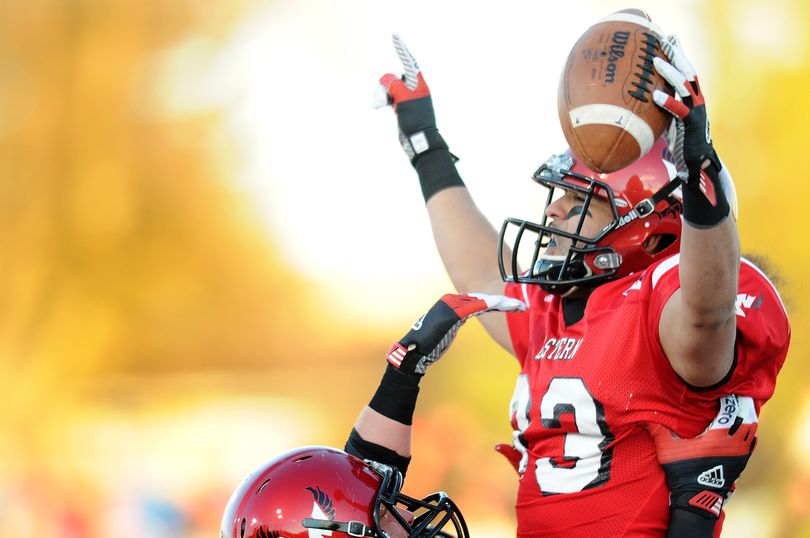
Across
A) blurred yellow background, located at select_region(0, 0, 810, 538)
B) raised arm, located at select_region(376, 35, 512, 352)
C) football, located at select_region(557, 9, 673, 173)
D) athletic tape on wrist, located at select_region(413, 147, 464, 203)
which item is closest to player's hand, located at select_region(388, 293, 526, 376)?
football, located at select_region(557, 9, 673, 173)

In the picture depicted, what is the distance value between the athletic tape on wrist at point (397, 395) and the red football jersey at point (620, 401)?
0.72 feet

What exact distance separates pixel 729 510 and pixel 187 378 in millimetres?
1876

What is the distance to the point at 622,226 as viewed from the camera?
1920mm

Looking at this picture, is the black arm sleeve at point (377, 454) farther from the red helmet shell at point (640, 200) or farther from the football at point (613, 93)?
the football at point (613, 93)

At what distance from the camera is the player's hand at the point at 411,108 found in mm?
2494

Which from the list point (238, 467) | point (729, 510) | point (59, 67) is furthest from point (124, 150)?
point (729, 510)

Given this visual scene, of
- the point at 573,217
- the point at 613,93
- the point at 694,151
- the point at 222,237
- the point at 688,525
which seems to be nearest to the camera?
the point at 694,151

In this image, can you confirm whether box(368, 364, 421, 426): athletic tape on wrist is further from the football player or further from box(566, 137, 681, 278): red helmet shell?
box(566, 137, 681, 278): red helmet shell

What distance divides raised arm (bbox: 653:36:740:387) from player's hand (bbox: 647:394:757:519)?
0.49 feet

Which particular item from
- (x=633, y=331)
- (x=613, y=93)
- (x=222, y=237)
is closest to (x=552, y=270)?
(x=633, y=331)

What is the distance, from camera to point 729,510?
133 inches

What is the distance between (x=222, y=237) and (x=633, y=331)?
2.22 m

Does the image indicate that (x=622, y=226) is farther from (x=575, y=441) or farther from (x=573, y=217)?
(x=575, y=441)

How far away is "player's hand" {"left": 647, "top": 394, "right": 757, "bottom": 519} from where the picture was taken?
176 centimetres
